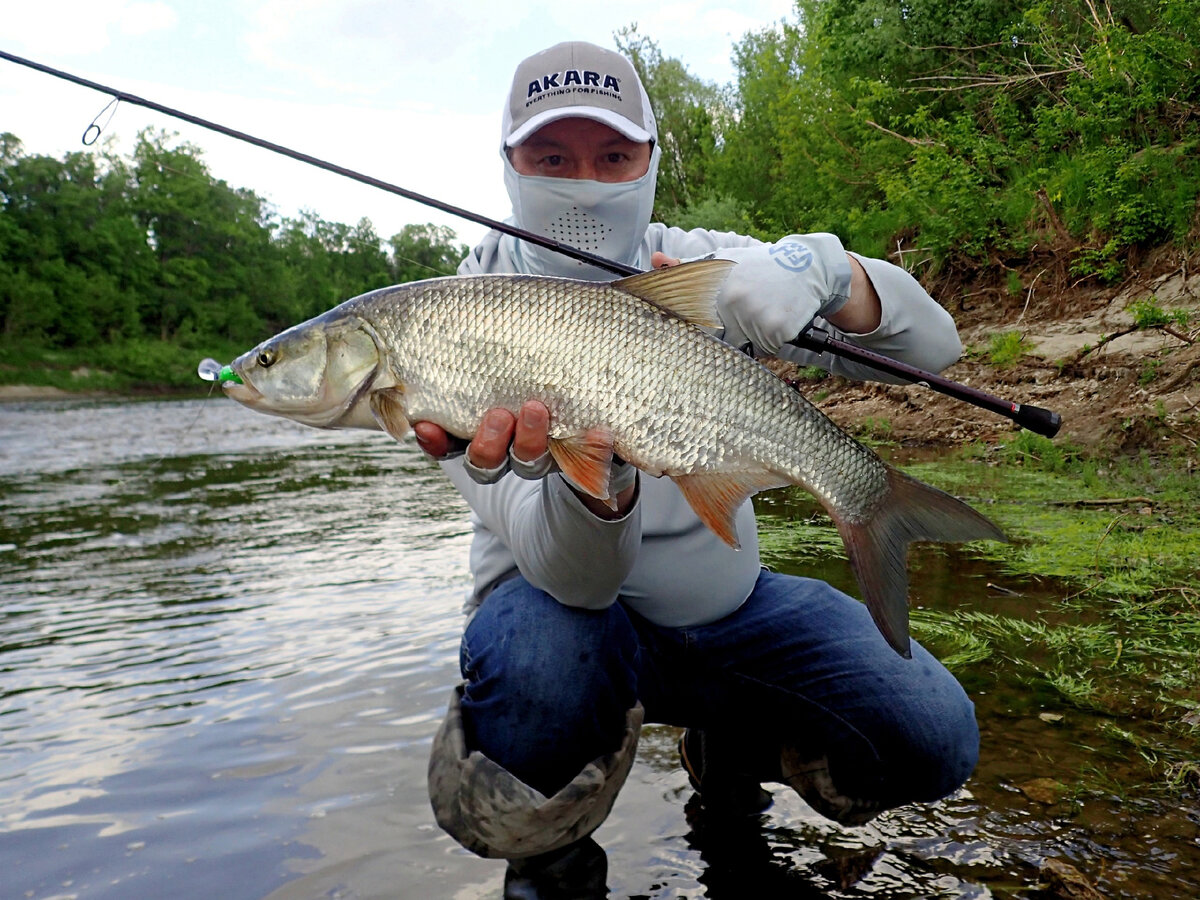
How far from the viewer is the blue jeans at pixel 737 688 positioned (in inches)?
84.8

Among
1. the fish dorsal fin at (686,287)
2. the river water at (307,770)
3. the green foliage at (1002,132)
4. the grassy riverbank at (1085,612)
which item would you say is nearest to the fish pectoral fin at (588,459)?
the fish dorsal fin at (686,287)

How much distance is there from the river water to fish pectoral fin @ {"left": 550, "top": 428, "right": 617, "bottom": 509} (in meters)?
1.03

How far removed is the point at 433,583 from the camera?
18.3ft

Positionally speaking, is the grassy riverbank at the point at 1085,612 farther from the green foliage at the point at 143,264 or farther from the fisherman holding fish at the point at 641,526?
the green foliage at the point at 143,264

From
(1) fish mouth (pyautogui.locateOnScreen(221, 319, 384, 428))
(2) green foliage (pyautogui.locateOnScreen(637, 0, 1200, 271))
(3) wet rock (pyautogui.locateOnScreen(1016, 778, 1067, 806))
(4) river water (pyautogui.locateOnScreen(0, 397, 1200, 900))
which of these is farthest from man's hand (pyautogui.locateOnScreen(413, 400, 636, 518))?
(2) green foliage (pyautogui.locateOnScreen(637, 0, 1200, 271))

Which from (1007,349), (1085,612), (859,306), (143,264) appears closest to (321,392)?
(859,306)

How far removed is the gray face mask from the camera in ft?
9.30

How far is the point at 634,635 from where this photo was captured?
2.35m

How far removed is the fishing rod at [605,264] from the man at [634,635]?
130 millimetres

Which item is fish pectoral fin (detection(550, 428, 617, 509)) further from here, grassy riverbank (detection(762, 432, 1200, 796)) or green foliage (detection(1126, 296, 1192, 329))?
green foliage (detection(1126, 296, 1192, 329))

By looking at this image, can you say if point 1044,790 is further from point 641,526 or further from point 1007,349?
point 1007,349

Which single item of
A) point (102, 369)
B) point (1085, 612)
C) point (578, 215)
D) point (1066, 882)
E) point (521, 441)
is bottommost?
point (1066, 882)

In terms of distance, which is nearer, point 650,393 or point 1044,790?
point 650,393

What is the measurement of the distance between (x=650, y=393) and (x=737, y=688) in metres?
0.88
